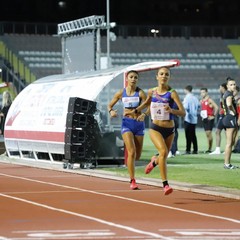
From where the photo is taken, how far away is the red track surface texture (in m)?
10.9

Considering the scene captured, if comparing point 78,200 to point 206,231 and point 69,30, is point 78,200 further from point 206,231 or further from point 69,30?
point 69,30

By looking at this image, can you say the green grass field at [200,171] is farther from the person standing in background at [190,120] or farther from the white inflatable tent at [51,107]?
the white inflatable tent at [51,107]

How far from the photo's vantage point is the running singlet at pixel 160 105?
1628 cm

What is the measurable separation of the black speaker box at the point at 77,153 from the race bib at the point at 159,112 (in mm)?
7500

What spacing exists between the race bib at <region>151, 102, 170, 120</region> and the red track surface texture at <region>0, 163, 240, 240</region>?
1.28m

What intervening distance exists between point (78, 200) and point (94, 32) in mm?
18857

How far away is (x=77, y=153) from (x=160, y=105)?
7.70 m

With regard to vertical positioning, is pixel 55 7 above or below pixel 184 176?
above

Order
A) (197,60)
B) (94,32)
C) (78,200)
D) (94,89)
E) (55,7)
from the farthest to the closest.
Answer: (55,7) → (197,60) → (94,32) → (94,89) → (78,200)

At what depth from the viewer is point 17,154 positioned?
3091cm

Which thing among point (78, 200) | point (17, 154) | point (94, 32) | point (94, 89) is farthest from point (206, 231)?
point (94, 32)

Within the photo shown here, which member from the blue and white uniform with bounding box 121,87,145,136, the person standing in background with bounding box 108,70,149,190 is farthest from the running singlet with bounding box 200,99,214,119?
the blue and white uniform with bounding box 121,87,145,136

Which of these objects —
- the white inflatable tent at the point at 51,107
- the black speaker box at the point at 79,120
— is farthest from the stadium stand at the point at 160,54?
the black speaker box at the point at 79,120

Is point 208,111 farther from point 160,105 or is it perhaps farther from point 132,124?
point 160,105
